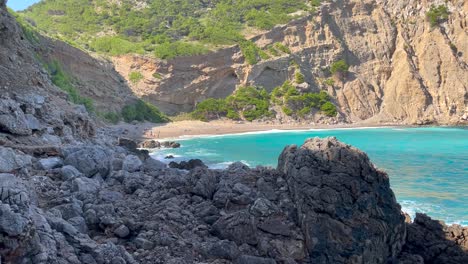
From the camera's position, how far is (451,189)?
15719mm

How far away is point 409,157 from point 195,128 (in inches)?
859

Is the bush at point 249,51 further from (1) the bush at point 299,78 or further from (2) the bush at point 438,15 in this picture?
(2) the bush at point 438,15

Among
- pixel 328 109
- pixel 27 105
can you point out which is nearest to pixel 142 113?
pixel 328 109

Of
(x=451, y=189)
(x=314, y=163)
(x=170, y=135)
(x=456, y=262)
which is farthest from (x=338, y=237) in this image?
(x=170, y=135)

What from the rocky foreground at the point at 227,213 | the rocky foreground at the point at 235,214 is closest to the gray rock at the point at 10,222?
the rocky foreground at the point at 227,213

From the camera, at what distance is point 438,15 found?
2015 inches

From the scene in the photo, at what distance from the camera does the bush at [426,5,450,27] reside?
51.2m

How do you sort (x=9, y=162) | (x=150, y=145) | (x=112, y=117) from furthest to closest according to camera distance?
(x=112, y=117)
(x=150, y=145)
(x=9, y=162)

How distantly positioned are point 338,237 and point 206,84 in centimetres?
4263

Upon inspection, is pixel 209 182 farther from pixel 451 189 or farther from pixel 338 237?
pixel 451 189

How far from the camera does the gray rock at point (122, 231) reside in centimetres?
710

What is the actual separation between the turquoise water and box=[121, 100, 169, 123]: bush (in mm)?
6546

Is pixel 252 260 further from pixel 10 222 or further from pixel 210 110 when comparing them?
pixel 210 110

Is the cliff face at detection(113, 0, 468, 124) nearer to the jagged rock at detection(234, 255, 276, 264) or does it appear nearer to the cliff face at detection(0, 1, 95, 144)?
the cliff face at detection(0, 1, 95, 144)
